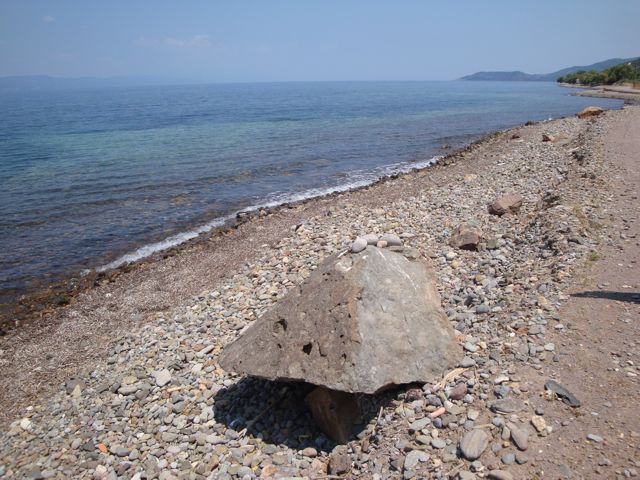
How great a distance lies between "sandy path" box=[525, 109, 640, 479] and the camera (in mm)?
4617

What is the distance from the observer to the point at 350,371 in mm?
5820

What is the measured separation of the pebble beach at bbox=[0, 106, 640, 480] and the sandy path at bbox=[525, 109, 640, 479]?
8cm

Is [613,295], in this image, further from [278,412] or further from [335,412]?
[278,412]

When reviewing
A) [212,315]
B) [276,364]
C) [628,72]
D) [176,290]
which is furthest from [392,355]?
[628,72]

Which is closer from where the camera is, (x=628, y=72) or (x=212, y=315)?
(x=212, y=315)

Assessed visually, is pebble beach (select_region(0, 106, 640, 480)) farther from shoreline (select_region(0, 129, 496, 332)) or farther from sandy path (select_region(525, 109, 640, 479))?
shoreline (select_region(0, 129, 496, 332))

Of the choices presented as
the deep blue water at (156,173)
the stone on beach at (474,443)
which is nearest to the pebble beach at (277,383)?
the stone on beach at (474,443)

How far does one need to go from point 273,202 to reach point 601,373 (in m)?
17.9

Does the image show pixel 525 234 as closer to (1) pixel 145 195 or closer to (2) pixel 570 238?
(2) pixel 570 238

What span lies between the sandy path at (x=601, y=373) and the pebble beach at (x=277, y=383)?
0.28 feet

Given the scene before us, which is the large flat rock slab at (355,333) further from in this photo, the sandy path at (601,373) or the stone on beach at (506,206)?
the stone on beach at (506,206)

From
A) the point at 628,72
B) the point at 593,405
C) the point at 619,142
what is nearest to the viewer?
the point at 593,405

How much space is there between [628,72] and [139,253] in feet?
397

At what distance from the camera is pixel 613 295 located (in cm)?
752
